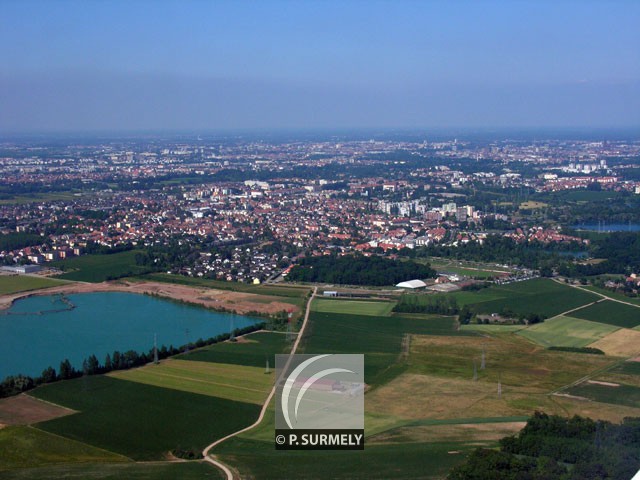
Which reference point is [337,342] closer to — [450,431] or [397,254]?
[450,431]

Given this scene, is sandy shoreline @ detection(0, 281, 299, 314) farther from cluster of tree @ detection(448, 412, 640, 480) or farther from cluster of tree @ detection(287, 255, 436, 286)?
cluster of tree @ detection(448, 412, 640, 480)

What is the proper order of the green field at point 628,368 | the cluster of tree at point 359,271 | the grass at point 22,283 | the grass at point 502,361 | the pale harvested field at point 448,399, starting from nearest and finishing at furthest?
the pale harvested field at point 448,399 < the grass at point 502,361 < the green field at point 628,368 < the grass at point 22,283 < the cluster of tree at point 359,271

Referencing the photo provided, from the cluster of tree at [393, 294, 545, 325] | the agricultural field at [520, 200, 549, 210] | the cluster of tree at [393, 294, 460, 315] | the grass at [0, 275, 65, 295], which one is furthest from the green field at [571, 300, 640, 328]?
the agricultural field at [520, 200, 549, 210]

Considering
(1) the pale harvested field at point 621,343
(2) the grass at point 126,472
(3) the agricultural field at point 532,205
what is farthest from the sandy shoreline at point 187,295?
(3) the agricultural field at point 532,205

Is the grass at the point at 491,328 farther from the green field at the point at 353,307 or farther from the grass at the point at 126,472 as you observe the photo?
the grass at the point at 126,472

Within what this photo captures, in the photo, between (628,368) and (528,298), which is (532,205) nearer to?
(528,298)

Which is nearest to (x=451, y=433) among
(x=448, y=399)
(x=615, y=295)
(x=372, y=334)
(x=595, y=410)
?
(x=448, y=399)

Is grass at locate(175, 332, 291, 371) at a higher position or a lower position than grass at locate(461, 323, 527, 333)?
higher
